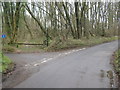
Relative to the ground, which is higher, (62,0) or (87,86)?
(62,0)

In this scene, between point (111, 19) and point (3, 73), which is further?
point (111, 19)

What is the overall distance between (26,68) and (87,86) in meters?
4.55

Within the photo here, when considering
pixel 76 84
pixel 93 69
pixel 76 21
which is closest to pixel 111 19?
pixel 76 21

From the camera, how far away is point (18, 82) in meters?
8.17

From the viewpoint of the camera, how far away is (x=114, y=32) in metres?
43.2

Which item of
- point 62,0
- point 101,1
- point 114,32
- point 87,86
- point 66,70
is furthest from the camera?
point 114,32

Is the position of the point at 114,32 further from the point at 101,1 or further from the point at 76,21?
the point at 76,21

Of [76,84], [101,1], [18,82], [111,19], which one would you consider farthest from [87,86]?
[111,19]

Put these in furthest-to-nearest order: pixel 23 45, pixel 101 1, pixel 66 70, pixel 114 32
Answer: pixel 114 32
pixel 101 1
pixel 23 45
pixel 66 70

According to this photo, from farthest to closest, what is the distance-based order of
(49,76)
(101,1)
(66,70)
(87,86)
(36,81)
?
1. (101,1)
2. (66,70)
3. (49,76)
4. (36,81)
5. (87,86)

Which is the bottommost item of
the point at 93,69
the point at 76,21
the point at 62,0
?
the point at 93,69

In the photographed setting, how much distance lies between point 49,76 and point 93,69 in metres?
2.97

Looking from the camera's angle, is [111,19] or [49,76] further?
[111,19]

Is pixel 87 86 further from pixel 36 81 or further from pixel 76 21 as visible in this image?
pixel 76 21
